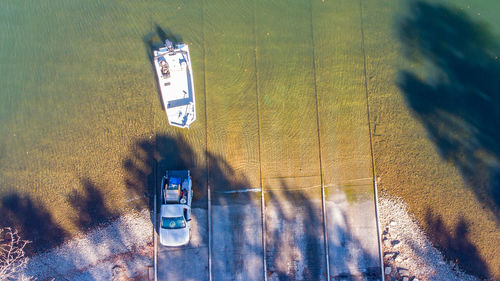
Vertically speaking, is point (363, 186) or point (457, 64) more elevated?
point (457, 64)

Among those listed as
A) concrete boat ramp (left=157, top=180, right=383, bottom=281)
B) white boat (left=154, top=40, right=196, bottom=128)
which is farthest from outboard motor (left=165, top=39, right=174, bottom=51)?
A: concrete boat ramp (left=157, top=180, right=383, bottom=281)

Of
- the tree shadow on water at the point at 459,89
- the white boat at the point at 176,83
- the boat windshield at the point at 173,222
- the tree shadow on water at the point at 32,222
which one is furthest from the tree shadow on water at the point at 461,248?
the tree shadow on water at the point at 32,222

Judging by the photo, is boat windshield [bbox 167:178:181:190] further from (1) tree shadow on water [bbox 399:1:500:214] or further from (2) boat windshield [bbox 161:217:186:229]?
(1) tree shadow on water [bbox 399:1:500:214]

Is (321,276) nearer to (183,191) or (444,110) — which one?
(183,191)

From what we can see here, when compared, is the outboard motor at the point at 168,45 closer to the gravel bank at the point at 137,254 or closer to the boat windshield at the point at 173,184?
the boat windshield at the point at 173,184

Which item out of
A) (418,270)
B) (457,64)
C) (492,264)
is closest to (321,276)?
(418,270)
